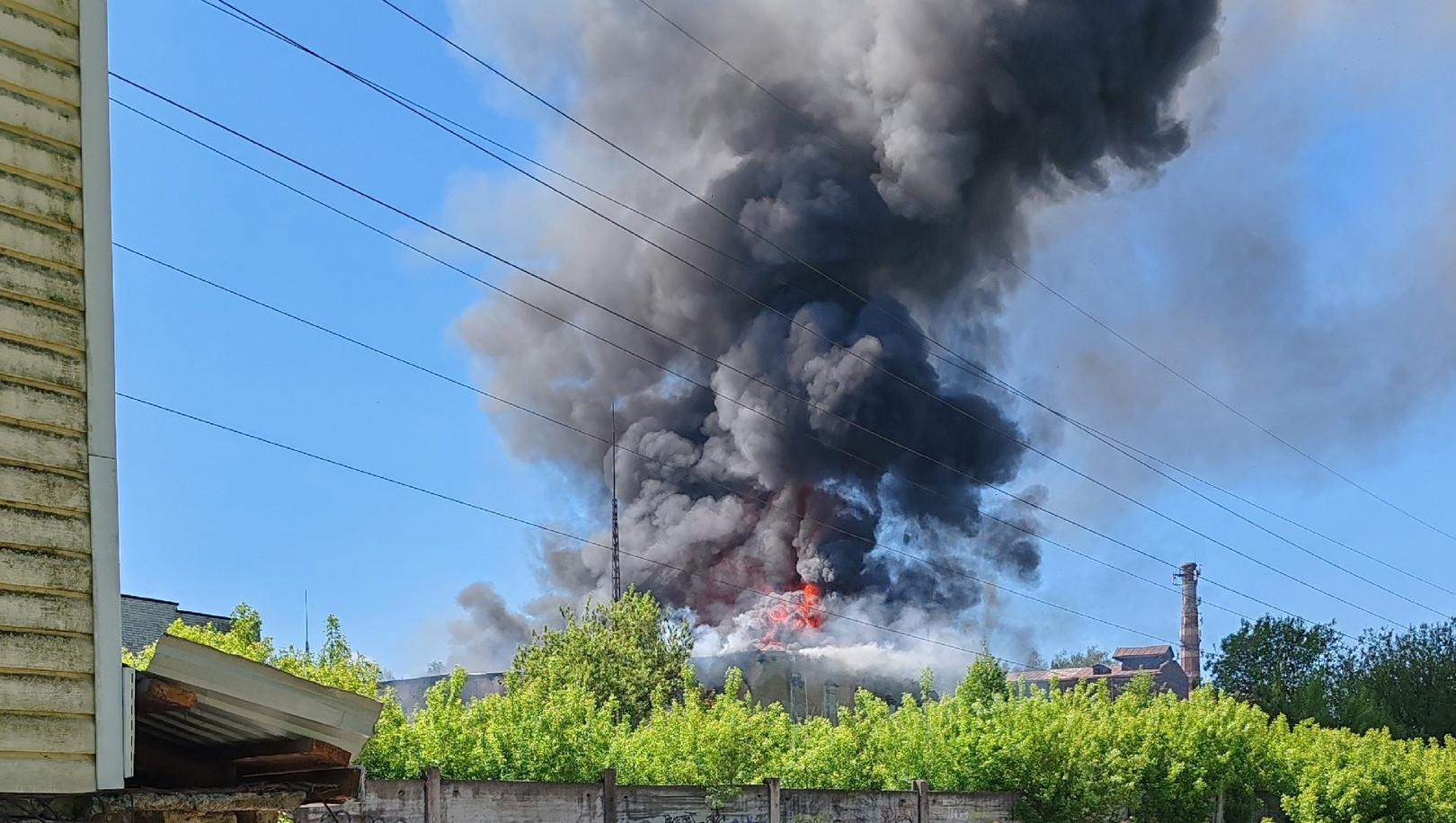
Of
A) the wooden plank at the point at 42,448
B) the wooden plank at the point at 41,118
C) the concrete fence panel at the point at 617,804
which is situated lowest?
the concrete fence panel at the point at 617,804

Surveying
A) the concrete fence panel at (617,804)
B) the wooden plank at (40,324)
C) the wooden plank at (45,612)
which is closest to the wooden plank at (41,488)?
the wooden plank at (40,324)

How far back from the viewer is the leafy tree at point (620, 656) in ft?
148

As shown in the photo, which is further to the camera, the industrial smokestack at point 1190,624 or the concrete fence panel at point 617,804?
the industrial smokestack at point 1190,624

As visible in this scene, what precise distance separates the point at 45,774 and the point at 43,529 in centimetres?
94

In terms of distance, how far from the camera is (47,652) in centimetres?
543

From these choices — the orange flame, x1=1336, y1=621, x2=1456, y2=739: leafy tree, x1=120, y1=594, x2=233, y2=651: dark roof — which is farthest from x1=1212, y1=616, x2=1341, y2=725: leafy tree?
x1=120, y1=594, x2=233, y2=651: dark roof

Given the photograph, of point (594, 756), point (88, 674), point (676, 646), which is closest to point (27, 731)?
point (88, 674)

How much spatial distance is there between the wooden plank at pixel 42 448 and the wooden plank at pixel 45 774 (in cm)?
84

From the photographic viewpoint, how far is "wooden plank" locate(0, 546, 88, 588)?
17.7 feet

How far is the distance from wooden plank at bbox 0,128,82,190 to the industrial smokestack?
73563 mm

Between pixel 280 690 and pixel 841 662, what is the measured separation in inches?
2263

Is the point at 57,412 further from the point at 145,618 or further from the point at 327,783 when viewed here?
the point at 145,618

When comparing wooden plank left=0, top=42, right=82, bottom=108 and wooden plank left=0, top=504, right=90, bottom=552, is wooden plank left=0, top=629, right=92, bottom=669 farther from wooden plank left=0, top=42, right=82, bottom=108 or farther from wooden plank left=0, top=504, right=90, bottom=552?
wooden plank left=0, top=42, right=82, bottom=108

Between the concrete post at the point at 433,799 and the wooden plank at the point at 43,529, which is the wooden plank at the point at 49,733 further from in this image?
the concrete post at the point at 433,799
